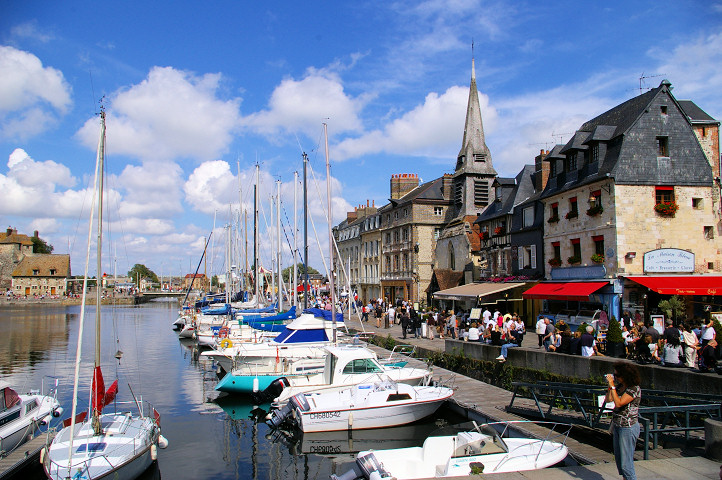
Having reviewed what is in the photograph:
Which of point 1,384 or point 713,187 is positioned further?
point 713,187

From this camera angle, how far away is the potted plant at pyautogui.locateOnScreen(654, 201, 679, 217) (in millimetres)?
23688

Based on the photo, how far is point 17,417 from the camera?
13.2 m

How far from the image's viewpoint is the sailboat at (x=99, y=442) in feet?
34.4

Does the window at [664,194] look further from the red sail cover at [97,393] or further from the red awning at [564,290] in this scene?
the red sail cover at [97,393]

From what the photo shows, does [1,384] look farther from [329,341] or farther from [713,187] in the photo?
[713,187]

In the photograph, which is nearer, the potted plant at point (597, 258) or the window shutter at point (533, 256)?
the potted plant at point (597, 258)

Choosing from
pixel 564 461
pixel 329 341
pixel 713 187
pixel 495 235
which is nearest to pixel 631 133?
pixel 713 187

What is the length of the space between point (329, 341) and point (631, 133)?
1693 cm

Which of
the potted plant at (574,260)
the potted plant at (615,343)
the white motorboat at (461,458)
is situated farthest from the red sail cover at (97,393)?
the potted plant at (574,260)

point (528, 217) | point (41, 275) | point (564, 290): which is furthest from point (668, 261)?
point (41, 275)

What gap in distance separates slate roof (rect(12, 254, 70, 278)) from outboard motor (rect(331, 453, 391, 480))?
12903 centimetres

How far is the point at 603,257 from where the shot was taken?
24.6 m

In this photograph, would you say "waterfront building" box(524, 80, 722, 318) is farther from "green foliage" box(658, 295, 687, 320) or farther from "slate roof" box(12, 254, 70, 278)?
"slate roof" box(12, 254, 70, 278)

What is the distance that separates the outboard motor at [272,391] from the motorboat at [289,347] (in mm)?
2177
